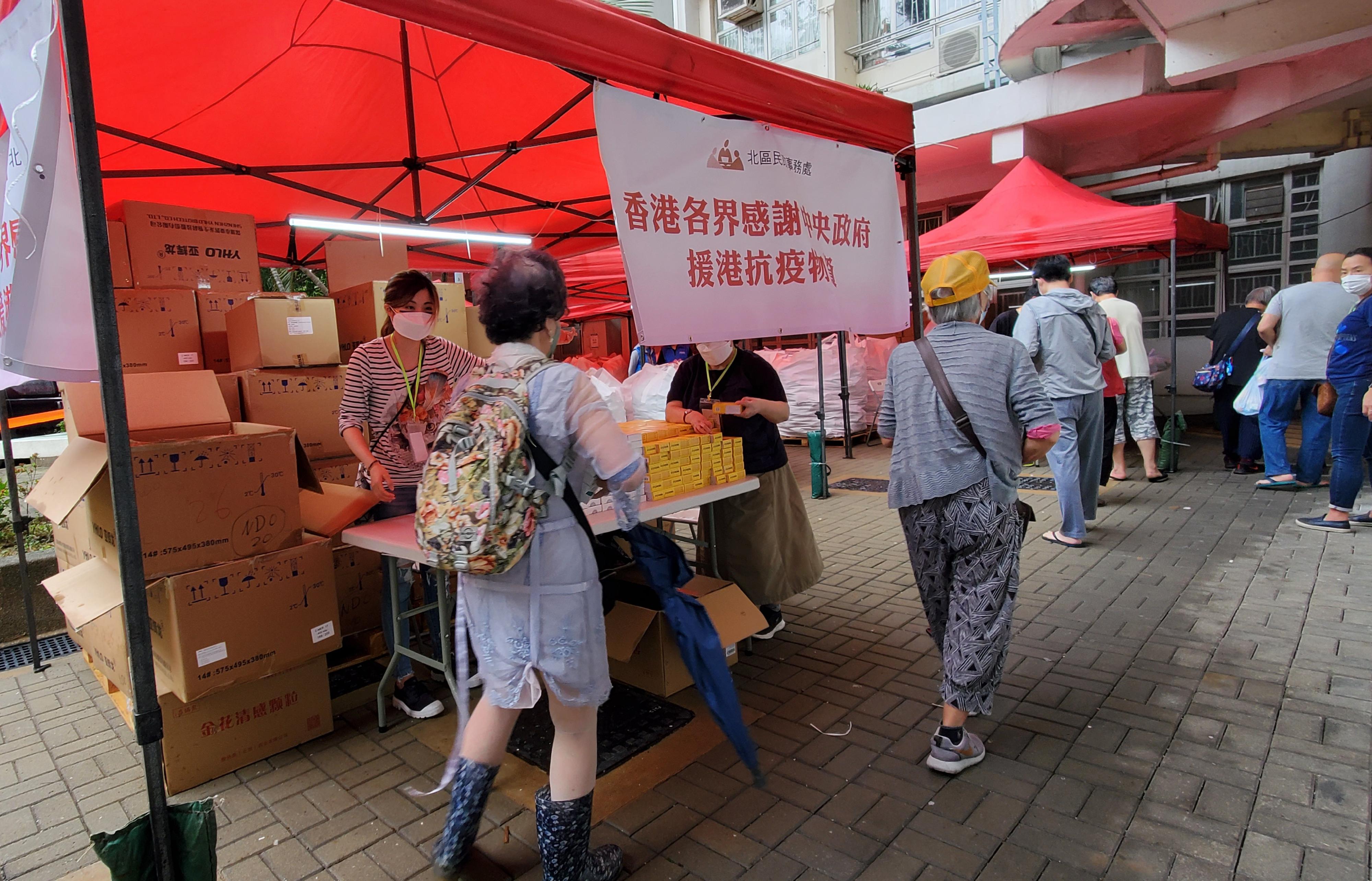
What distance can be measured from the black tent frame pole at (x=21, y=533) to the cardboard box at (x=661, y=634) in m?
3.04

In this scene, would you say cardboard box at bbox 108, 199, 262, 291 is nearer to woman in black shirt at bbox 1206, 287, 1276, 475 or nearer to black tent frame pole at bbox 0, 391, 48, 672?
black tent frame pole at bbox 0, 391, 48, 672

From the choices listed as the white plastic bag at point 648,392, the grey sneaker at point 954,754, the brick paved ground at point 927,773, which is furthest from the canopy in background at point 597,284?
the grey sneaker at point 954,754

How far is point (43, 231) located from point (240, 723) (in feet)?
6.79

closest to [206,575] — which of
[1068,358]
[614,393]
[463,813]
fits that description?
[463,813]

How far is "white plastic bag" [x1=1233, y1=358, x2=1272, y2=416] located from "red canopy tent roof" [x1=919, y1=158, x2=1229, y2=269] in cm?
144

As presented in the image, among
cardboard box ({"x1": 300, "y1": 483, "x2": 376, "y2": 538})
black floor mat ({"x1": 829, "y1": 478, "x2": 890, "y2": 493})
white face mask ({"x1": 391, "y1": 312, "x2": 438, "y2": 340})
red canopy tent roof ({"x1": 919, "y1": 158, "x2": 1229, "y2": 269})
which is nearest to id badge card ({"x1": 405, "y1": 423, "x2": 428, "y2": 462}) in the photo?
cardboard box ({"x1": 300, "y1": 483, "x2": 376, "y2": 538})

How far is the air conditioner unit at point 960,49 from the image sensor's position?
1242cm

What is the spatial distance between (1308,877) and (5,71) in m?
3.97

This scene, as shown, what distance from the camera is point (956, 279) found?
2.68 m

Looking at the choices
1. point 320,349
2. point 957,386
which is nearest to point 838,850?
point 957,386

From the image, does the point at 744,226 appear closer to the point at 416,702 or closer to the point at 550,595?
the point at 550,595

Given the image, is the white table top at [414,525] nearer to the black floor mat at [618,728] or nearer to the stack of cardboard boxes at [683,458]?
the stack of cardboard boxes at [683,458]

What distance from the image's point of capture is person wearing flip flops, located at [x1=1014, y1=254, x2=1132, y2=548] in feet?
16.5

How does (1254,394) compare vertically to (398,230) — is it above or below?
below
